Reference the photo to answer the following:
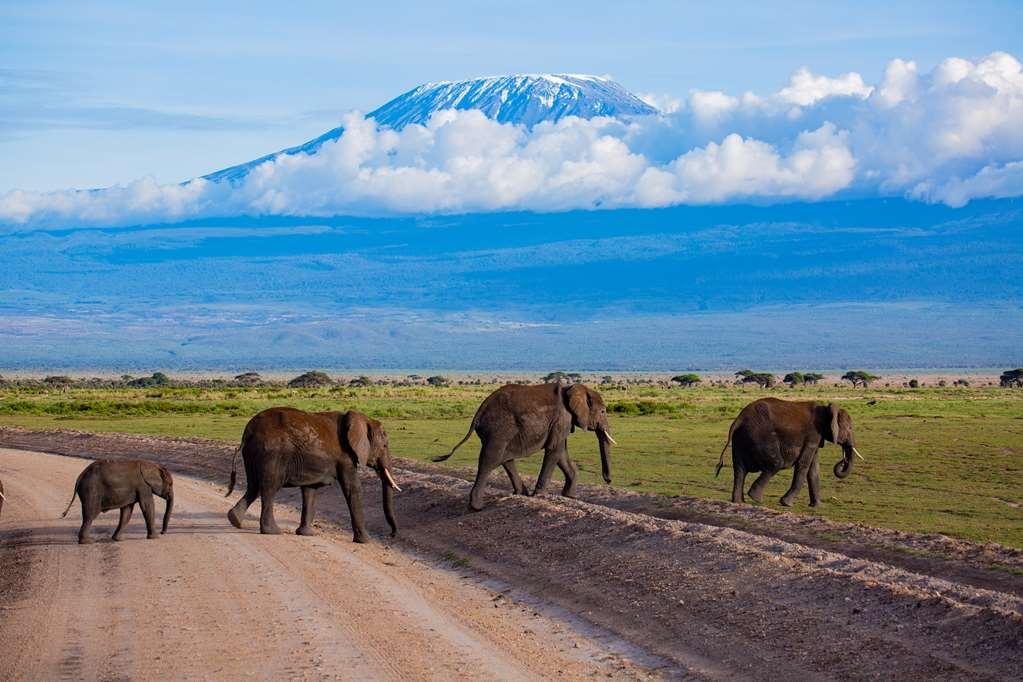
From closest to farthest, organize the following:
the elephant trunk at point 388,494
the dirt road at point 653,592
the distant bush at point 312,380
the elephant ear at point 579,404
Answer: the dirt road at point 653,592, the elephant trunk at point 388,494, the elephant ear at point 579,404, the distant bush at point 312,380

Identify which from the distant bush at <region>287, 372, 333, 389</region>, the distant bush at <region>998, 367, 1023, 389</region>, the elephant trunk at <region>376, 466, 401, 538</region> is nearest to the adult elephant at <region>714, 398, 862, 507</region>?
the elephant trunk at <region>376, 466, 401, 538</region>

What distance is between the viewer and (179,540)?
1983 cm

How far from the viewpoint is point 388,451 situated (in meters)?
20.9

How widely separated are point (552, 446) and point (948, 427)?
70.2ft

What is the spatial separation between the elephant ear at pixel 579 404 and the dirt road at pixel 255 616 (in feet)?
12.8

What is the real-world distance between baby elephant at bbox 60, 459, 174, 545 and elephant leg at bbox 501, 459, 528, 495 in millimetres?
4849

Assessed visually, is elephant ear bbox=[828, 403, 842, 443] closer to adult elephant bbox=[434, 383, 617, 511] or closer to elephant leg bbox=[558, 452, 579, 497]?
adult elephant bbox=[434, 383, 617, 511]

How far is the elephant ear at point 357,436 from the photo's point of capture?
798 inches

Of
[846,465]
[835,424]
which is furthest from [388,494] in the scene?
[846,465]

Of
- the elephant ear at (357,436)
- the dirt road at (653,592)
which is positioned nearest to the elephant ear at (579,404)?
the dirt road at (653,592)

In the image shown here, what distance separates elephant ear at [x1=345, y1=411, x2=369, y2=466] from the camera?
2028 cm

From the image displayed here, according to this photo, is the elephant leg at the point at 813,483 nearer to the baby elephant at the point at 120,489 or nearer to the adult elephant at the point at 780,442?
the adult elephant at the point at 780,442

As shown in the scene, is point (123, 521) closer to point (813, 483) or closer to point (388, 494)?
point (388, 494)

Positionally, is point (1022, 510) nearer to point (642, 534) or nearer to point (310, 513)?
point (642, 534)
